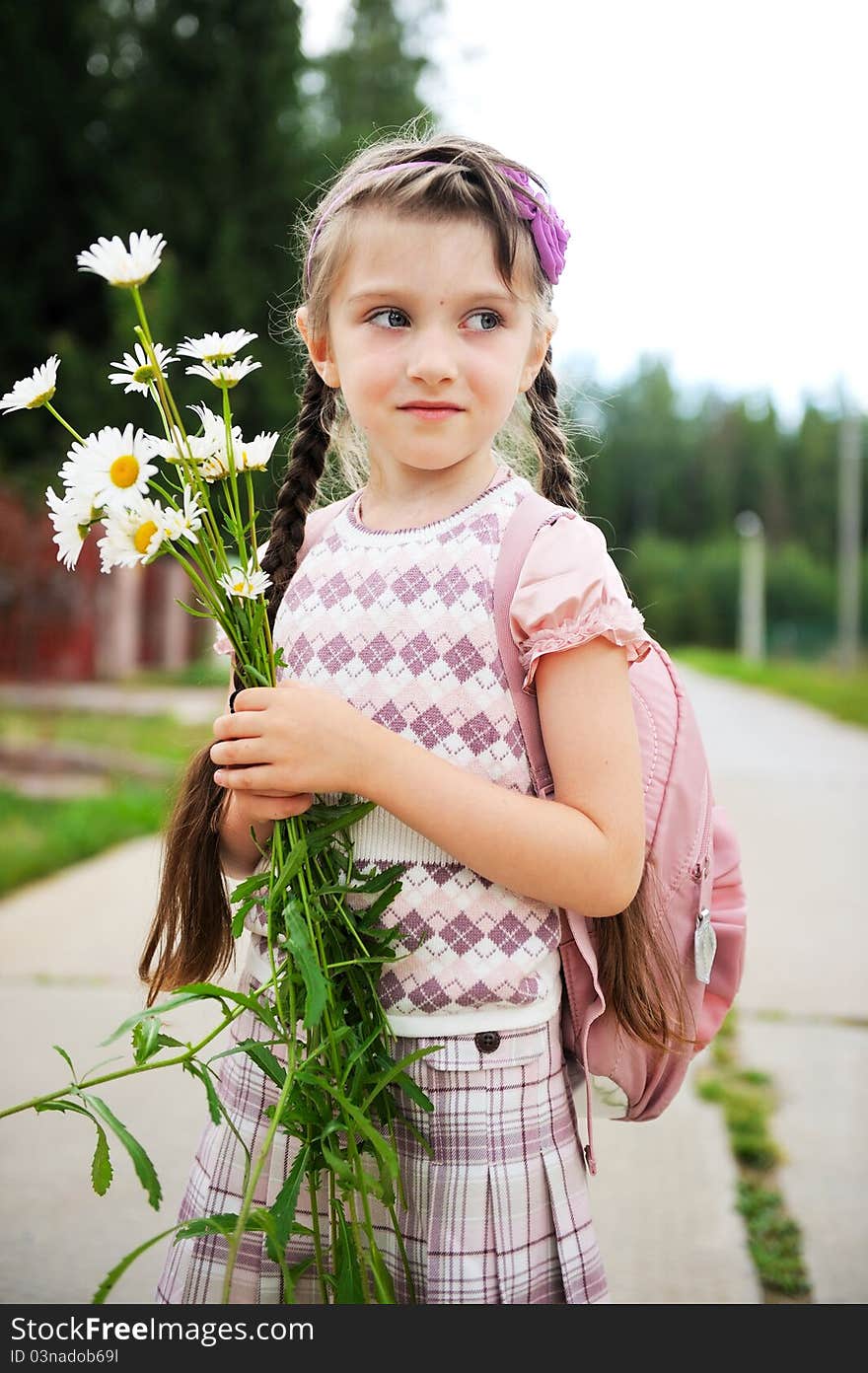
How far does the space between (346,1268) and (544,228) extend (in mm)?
1092

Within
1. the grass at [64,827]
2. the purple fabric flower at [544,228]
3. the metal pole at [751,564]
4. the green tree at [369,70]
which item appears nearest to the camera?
the purple fabric flower at [544,228]

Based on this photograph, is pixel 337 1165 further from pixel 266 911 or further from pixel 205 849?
pixel 205 849

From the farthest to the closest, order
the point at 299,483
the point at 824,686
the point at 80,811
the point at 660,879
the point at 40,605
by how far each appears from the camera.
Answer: the point at 824,686 < the point at 40,605 < the point at 80,811 < the point at 299,483 < the point at 660,879

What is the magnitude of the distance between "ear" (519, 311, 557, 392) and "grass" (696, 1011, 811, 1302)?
5.23 ft

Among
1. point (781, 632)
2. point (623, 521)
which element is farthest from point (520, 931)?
point (623, 521)

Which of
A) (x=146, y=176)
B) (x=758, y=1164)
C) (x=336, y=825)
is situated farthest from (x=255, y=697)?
(x=146, y=176)

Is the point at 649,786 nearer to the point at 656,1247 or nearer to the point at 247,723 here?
the point at 247,723

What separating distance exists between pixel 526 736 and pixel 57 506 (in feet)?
1.72

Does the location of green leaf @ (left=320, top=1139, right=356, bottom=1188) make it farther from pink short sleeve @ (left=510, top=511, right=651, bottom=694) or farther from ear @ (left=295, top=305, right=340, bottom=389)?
ear @ (left=295, top=305, right=340, bottom=389)

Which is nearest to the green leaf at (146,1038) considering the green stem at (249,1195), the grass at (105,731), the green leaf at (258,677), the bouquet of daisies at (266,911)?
the bouquet of daisies at (266,911)

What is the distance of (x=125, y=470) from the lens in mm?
1178

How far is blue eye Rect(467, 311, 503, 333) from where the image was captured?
4.46ft

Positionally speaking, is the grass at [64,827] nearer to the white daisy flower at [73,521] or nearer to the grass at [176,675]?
the white daisy flower at [73,521]

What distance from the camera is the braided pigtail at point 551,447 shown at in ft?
5.32
